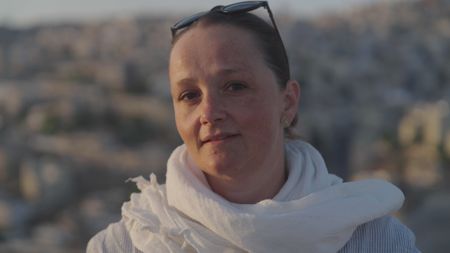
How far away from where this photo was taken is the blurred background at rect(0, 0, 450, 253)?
11180 millimetres

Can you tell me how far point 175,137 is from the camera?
1762cm

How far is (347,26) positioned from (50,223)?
122 feet

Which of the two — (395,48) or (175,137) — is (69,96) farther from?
(395,48)

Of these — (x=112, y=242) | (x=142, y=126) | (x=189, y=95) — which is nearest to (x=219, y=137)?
(x=189, y=95)

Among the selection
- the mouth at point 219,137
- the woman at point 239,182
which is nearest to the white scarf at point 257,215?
the woman at point 239,182

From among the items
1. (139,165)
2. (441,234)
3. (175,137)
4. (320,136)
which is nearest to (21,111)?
(175,137)

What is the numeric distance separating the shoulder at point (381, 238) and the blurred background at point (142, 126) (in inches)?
13.1

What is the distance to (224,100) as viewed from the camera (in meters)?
1.29

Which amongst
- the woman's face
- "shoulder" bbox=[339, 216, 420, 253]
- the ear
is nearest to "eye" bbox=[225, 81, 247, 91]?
the woman's face

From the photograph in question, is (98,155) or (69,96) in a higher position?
(69,96)

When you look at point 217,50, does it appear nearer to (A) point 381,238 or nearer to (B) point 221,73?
(B) point 221,73

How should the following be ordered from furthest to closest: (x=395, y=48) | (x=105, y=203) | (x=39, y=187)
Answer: (x=395, y=48)
(x=39, y=187)
(x=105, y=203)

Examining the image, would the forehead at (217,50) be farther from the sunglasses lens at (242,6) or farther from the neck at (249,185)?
the neck at (249,185)

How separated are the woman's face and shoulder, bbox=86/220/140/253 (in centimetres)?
21
